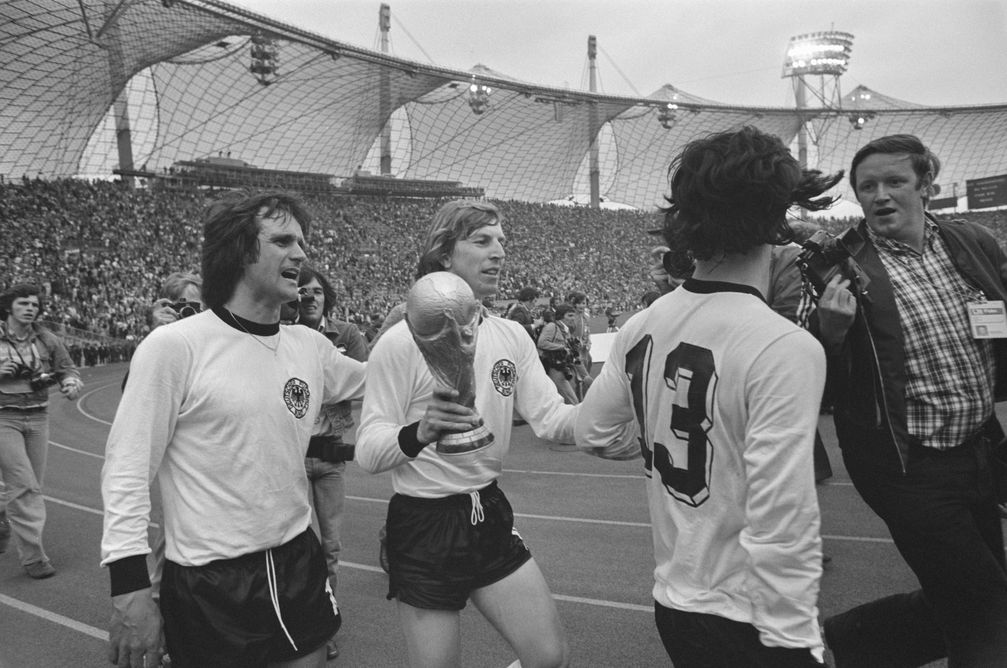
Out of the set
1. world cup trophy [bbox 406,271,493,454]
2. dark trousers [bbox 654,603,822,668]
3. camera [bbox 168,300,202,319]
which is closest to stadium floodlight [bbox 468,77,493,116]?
camera [bbox 168,300,202,319]

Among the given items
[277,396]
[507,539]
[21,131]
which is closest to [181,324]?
[277,396]

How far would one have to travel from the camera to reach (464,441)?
1724 millimetres

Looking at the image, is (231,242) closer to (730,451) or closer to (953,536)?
(730,451)

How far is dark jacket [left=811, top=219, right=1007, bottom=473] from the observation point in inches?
86.9

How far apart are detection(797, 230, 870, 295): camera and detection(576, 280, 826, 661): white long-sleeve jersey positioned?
0.86 metres

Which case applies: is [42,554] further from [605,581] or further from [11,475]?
[605,581]

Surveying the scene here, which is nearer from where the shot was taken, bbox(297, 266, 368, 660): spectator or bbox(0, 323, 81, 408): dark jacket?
bbox(297, 266, 368, 660): spectator

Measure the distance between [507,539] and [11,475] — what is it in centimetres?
444

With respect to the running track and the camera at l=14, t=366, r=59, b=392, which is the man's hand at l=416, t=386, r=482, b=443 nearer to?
the running track

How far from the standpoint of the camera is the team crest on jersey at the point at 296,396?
2128 millimetres

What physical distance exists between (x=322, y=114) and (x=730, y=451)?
4627cm

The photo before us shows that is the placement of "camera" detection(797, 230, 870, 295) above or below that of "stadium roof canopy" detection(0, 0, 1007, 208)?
below

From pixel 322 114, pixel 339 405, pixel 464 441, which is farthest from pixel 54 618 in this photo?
pixel 322 114

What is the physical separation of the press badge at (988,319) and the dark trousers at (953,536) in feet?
1.10
